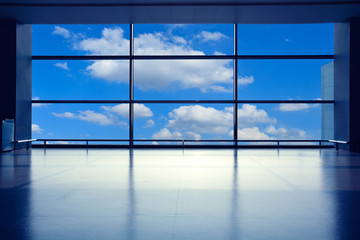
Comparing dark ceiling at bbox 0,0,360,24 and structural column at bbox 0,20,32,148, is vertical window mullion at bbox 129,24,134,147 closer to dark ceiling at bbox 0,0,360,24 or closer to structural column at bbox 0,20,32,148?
dark ceiling at bbox 0,0,360,24

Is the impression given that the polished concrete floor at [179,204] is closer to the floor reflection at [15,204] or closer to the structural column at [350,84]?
the floor reflection at [15,204]

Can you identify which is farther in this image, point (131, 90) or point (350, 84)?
point (131, 90)

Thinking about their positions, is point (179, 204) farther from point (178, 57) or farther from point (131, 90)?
point (178, 57)

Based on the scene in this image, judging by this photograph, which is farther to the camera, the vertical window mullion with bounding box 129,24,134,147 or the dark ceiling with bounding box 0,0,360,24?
the vertical window mullion with bounding box 129,24,134,147

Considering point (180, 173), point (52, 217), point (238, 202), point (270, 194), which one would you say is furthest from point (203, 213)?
point (180, 173)

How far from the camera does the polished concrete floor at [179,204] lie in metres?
2.12

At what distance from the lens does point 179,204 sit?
2807 mm

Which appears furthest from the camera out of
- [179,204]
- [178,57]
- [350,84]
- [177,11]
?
[178,57]

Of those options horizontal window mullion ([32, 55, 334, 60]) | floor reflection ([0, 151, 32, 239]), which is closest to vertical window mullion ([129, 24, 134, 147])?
horizontal window mullion ([32, 55, 334, 60])

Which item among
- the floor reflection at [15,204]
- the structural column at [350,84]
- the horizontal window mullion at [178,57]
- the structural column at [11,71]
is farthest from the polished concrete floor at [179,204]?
the horizontal window mullion at [178,57]

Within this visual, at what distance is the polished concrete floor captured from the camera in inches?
83.7

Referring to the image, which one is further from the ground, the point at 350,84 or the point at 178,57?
the point at 178,57

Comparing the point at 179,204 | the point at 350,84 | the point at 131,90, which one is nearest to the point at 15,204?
the point at 179,204

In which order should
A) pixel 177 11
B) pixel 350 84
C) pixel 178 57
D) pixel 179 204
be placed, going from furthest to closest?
pixel 178 57
pixel 350 84
pixel 177 11
pixel 179 204
